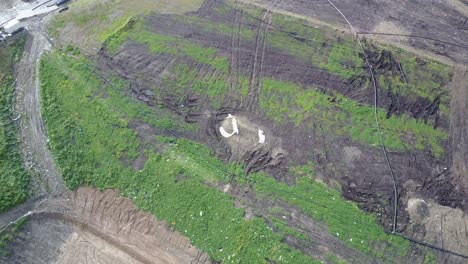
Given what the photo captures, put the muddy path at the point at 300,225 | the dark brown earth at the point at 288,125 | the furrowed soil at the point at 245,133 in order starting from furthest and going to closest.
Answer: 1. the dark brown earth at the point at 288,125
2. the furrowed soil at the point at 245,133
3. the muddy path at the point at 300,225

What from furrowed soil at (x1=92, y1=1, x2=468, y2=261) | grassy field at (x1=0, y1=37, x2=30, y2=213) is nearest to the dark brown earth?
furrowed soil at (x1=92, y1=1, x2=468, y2=261)

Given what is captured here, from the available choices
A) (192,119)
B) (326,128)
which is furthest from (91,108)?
(326,128)

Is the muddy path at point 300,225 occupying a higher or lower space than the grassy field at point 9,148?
lower

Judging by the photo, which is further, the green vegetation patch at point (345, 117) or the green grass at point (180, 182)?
the green vegetation patch at point (345, 117)

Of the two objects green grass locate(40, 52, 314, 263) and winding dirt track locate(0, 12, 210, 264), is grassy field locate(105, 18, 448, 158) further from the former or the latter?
winding dirt track locate(0, 12, 210, 264)

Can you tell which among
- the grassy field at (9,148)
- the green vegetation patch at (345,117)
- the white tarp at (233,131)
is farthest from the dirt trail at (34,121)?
the green vegetation patch at (345,117)

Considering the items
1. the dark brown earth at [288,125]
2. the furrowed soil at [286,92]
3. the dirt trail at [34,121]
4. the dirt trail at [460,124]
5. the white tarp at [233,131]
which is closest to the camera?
the dirt trail at [34,121]

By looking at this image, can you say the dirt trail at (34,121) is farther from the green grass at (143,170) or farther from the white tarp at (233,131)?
the white tarp at (233,131)
